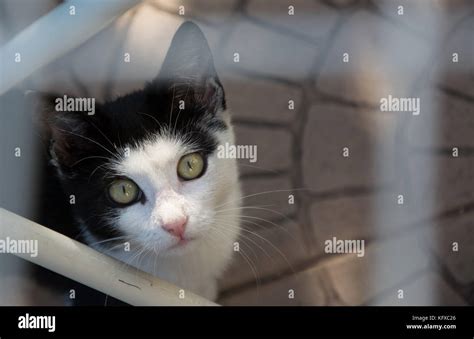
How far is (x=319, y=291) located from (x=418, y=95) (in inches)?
16.4

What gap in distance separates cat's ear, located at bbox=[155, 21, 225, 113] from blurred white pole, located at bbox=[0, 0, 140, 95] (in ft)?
0.48

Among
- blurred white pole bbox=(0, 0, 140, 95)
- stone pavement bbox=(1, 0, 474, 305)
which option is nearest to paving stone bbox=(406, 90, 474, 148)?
stone pavement bbox=(1, 0, 474, 305)

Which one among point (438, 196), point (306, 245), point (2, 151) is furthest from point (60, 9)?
point (438, 196)

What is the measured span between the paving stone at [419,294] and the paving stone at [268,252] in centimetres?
18

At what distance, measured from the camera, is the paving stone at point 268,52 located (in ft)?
3.51

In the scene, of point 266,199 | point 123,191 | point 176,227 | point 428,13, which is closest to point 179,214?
point 176,227

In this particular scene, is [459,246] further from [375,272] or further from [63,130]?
[63,130]

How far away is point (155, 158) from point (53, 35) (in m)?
0.29

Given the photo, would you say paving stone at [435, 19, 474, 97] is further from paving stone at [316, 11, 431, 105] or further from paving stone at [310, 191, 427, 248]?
paving stone at [310, 191, 427, 248]

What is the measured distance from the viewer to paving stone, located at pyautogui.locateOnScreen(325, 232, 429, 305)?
1.10 m

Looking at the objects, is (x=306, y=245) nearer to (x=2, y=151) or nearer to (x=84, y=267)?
(x=84, y=267)

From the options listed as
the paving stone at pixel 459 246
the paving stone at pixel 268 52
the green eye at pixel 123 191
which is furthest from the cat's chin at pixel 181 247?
the paving stone at pixel 459 246

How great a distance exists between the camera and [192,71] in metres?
→ 1.01

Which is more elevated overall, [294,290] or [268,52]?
[268,52]
